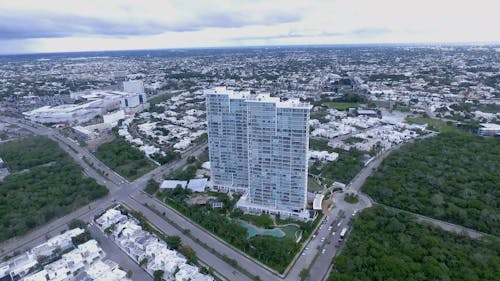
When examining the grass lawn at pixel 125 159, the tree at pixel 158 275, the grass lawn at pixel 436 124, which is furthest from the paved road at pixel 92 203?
the grass lawn at pixel 436 124

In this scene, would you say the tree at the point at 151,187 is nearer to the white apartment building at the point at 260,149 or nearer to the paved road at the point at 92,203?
the paved road at the point at 92,203

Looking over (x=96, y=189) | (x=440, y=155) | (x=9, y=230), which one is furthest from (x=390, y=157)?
(x=9, y=230)

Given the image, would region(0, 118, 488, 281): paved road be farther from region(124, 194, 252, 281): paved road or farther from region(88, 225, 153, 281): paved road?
region(88, 225, 153, 281): paved road

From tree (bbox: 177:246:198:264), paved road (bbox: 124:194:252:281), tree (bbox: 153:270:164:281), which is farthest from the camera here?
tree (bbox: 177:246:198:264)

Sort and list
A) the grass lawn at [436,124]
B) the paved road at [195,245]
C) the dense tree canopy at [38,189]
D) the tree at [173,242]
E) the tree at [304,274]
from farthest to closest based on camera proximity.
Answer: the grass lawn at [436,124] → the dense tree canopy at [38,189] → the tree at [173,242] → the paved road at [195,245] → the tree at [304,274]

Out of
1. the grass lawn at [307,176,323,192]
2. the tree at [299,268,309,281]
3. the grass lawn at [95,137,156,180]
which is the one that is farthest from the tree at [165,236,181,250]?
the grass lawn at [95,137,156,180]

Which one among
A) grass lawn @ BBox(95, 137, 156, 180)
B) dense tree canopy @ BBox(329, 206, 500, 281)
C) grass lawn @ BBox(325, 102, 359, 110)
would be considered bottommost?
dense tree canopy @ BBox(329, 206, 500, 281)
